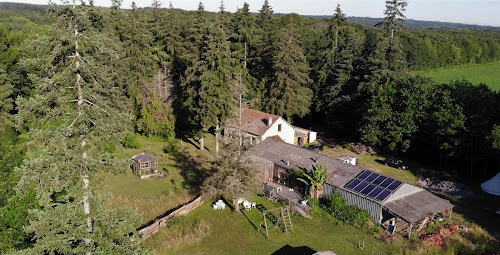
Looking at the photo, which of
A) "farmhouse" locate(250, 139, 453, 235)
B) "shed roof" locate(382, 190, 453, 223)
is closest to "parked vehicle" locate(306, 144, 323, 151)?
"farmhouse" locate(250, 139, 453, 235)

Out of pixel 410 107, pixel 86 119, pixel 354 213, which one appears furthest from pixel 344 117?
pixel 86 119

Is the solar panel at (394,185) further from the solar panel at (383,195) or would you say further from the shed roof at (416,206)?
the shed roof at (416,206)

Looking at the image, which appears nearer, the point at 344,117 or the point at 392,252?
the point at 392,252

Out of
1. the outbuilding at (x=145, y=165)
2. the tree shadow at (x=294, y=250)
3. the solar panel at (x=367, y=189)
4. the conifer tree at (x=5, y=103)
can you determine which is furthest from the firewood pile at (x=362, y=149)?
the conifer tree at (x=5, y=103)

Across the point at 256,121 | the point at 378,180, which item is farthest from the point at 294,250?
the point at 256,121

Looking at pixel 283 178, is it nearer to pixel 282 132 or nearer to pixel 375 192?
pixel 375 192

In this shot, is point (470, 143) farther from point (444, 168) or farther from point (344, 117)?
point (344, 117)

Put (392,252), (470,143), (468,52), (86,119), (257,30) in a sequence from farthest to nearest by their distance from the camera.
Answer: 1. (468,52)
2. (257,30)
3. (470,143)
4. (392,252)
5. (86,119)

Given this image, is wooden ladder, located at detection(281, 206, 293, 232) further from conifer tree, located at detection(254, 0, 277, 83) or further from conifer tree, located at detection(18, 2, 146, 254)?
conifer tree, located at detection(254, 0, 277, 83)

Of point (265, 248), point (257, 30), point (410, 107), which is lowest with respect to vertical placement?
point (265, 248)
